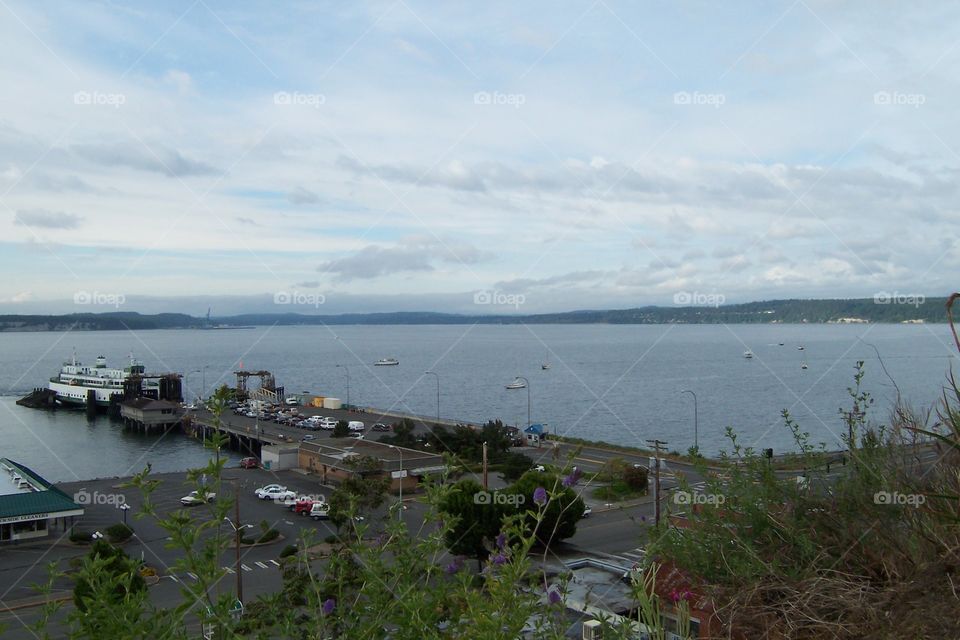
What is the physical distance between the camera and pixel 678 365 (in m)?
73.0

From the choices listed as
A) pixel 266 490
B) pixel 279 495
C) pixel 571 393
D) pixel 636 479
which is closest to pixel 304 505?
pixel 279 495

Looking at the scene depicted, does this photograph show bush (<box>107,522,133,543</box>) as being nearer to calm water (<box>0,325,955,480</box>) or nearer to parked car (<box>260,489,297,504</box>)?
parked car (<box>260,489,297,504</box>)

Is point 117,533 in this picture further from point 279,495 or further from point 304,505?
point 279,495

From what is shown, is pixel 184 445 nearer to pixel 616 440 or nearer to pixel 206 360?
pixel 616 440

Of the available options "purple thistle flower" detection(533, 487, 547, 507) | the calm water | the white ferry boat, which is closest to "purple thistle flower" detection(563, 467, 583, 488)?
"purple thistle flower" detection(533, 487, 547, 507)

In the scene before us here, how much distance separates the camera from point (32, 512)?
1688cm

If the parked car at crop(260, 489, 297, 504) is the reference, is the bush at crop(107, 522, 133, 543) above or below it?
above

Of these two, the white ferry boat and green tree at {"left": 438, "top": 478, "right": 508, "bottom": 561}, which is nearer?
green tree at {"left": 438, "top": 478, "right": 508, "bottom": 561}

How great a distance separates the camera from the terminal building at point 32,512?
657 inches

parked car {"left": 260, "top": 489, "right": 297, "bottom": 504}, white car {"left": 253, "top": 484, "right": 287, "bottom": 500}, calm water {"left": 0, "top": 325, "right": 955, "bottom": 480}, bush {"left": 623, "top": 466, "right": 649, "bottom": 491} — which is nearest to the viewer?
bush {"left": 623, "top": 466, "right": 649, "bottom": 491}

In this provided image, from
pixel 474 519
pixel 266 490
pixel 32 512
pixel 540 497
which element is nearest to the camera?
pixel 540 497

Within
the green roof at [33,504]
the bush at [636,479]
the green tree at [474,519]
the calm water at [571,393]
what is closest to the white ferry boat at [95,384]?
the calm water at [571,393]

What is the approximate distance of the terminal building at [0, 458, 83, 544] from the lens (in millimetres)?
16688

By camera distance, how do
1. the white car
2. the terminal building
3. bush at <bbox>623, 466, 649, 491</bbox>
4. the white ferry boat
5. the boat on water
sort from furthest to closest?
the boat on water < the white ferry boat < the white car < bush at <bbox>623, 466, 649, 491</bbox> < the terminal building
